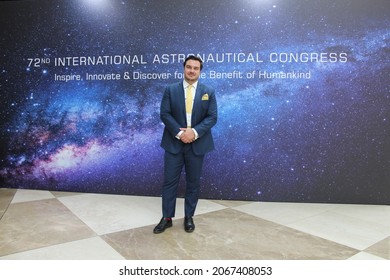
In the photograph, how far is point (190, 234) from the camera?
3.11 meters

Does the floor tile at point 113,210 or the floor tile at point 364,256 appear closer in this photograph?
the floor tile at point 364,256

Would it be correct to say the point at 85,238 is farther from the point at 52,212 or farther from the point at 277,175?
the point at 277,175

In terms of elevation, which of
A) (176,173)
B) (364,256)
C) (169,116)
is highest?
(169,116)

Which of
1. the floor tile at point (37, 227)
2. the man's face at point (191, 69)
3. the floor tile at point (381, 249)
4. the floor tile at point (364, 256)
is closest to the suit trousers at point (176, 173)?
the man's face at point (191, 69)

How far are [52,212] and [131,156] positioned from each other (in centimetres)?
119

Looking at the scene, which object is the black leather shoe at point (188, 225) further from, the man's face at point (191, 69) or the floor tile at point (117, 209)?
the man's face at point (191, 69)

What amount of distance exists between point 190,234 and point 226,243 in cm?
38

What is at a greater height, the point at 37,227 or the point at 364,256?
the point at 37,227

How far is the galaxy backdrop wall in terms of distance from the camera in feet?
13.4

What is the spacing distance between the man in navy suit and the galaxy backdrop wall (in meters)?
1.10

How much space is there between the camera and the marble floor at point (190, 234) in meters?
2.71

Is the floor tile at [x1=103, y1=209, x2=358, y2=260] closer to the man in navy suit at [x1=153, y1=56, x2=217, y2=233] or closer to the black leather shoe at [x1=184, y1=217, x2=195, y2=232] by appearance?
the black leather shoe at [x1=184, y1=217, x2=195, y2=232]

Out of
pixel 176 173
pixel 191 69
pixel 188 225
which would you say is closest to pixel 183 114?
pixel 191 69

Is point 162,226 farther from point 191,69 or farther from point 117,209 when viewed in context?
point 191,69
